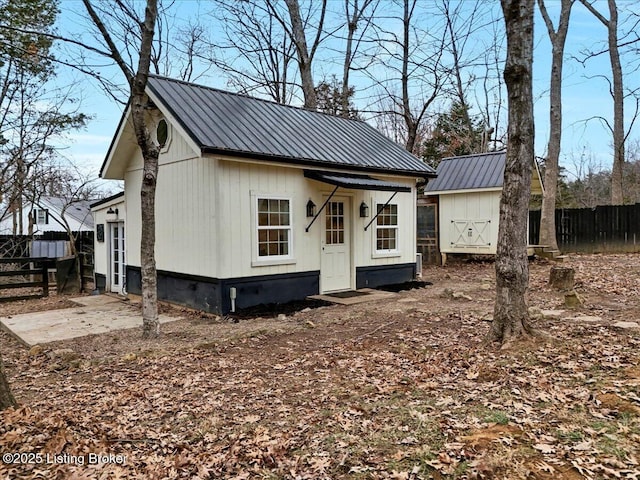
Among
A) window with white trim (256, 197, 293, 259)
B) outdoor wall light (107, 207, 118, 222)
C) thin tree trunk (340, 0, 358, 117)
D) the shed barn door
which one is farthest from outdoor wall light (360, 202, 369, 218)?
thin tree trunk (340, 0, 358, 117)

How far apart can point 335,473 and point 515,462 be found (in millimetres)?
1094

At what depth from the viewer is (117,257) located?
12.4 m

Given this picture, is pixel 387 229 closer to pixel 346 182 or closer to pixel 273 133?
pixel 346 182

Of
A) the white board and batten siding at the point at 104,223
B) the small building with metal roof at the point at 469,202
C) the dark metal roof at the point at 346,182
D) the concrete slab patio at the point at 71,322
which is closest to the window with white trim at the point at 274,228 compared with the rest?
the dark metal roof at the point at 346,182

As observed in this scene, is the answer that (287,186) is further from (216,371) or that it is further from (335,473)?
(335,473)

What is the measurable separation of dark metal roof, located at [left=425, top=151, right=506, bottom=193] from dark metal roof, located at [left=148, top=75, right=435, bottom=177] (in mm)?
4008

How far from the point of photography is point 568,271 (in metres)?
9.53

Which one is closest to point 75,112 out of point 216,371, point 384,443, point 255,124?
point 255,124

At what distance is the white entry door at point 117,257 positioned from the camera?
1216cm

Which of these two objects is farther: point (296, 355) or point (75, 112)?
point (75, 112)

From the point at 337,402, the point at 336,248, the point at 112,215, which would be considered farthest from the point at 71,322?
the point at 337,402

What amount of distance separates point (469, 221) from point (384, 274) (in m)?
5.44

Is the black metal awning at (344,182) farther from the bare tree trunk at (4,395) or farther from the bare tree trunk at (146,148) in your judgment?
the bare tree trunk at (4,395)

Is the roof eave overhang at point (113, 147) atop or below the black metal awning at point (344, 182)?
atop
